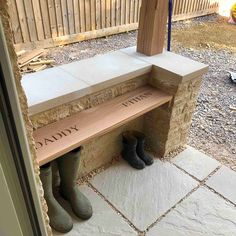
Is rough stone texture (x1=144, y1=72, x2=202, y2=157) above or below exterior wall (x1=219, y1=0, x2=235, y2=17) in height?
above

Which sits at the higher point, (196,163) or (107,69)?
(107,69)

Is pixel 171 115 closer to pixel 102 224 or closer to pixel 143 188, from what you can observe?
pixel 143 188

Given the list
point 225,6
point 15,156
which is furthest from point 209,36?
point 15,156

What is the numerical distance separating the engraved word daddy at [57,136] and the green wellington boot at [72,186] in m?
0.12

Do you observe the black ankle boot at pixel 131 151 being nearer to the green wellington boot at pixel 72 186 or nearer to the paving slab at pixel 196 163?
the paving slab at pixel 196 163

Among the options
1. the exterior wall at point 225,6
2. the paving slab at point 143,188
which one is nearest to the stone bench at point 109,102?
the paving slab at point 143,188

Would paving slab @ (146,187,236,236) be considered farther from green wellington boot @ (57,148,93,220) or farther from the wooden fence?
the wooden fence

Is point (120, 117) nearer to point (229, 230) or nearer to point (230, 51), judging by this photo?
point (229, 230)

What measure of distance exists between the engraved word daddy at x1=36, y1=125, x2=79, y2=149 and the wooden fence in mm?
2973

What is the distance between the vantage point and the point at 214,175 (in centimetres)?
198

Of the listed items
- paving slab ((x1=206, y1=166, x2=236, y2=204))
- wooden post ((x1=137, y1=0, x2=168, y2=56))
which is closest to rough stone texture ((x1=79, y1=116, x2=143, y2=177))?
wooden post ((x1=137, y1=0, x2=168, y2=56))

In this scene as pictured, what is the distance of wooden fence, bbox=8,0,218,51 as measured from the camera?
4.12 metres

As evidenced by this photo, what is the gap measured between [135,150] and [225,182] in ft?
2.23

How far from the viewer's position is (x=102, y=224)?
1.61 metres
